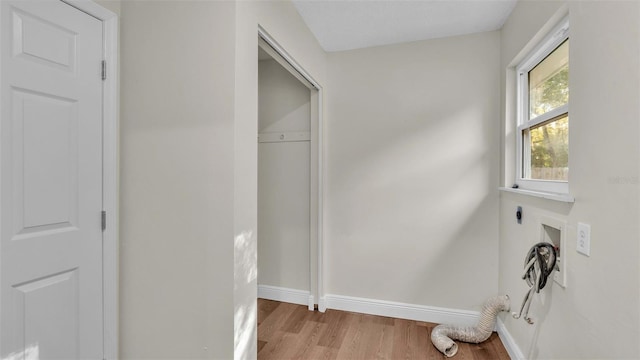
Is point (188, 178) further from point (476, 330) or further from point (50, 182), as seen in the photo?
point (476, 330)

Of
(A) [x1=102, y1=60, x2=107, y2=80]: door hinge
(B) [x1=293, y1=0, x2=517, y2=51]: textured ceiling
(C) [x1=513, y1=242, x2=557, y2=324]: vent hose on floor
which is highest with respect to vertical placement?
(B) [x1=293, y1=0, x2=517, y2=51]: textured ceiling

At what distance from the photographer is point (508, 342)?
2.03 meters

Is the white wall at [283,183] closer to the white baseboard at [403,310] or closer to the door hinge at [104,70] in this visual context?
the white baseboard at [403,310]

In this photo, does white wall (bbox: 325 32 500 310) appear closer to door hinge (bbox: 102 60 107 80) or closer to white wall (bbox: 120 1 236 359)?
white wall (bbox: 120 1 236 359)

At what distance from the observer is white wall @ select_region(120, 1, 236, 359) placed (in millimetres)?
1413

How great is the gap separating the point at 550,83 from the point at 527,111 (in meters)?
0.38

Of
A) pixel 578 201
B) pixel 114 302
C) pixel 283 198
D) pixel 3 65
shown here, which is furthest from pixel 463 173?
pixel 3 65

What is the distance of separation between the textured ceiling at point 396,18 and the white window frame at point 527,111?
1.47ft

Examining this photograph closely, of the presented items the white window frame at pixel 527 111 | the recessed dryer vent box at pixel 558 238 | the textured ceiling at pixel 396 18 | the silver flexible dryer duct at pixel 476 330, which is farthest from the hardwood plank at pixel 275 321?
the textured ceiling at pixel 396 18

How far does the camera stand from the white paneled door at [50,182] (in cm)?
121

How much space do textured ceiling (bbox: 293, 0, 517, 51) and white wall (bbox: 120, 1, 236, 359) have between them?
91 centimetres

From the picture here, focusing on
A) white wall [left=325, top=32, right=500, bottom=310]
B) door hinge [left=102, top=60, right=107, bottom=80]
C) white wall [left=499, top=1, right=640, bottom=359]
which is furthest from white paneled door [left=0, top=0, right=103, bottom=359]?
white wall [left=499, top=1, right=640, bottom=359]

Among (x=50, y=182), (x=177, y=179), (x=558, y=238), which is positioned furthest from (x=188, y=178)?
(x=558, y=238)

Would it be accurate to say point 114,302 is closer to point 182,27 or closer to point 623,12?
point 182,27
